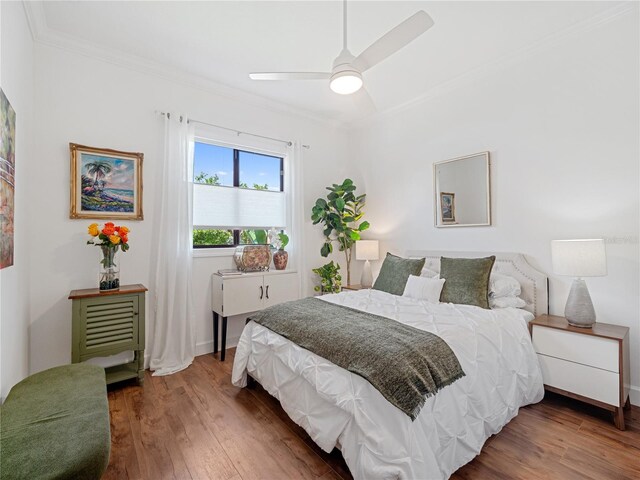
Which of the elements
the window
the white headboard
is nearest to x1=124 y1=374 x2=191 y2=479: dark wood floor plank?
the window

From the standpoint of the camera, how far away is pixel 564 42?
2.58 m

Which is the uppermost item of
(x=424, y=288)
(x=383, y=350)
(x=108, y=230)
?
(x=108, y=230)

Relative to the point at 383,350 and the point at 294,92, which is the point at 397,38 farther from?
the point at 294,92

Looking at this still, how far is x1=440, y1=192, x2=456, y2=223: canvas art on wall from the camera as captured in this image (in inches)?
134

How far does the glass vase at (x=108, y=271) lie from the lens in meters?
2.57

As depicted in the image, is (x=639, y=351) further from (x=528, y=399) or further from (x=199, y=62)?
(x=199, y=62)

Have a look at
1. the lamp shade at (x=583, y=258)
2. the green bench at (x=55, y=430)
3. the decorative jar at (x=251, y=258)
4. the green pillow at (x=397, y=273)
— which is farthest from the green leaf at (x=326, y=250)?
the green bench at (x=55, y=430)

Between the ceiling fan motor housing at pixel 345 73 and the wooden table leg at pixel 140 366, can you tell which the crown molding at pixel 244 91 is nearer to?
the ceiling fan motor housing at pixel 345 73

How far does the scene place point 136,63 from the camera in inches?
115

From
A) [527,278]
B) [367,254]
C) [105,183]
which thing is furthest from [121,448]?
[527,278]

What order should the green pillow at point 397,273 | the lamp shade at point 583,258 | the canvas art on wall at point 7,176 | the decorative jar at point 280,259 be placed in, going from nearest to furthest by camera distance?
the canvas art on wall at point 7,176 → the lamp shade at point 583,258 → the green pillow at point 397,273 → the decorative jar at point 280,259

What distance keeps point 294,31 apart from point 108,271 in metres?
2.54

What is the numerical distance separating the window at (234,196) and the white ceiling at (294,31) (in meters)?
0.89

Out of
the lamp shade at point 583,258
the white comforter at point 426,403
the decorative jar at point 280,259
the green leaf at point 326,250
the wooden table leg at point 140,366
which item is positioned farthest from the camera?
the green leaf at point 326,250
